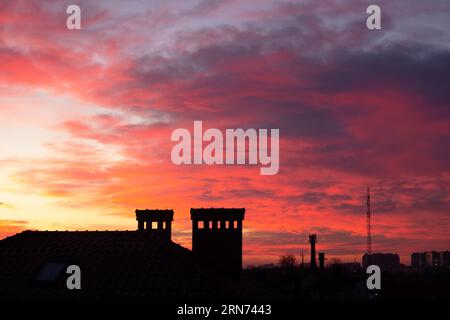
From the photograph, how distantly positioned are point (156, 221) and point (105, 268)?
5673mm

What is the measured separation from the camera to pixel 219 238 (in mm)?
36594

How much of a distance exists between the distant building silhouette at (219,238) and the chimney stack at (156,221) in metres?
2.03

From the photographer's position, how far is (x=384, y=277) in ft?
351

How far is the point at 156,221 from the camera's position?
1501 inches

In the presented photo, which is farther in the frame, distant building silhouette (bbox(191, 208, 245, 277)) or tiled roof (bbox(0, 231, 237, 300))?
distant building silhouette (bbox(191, 208, 245, 277))

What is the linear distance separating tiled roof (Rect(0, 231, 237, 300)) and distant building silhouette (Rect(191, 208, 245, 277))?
1038 millimetres

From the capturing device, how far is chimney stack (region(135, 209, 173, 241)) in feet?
124

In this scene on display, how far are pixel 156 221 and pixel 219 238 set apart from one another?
3911 mm

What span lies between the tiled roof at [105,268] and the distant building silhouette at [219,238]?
1038 mm

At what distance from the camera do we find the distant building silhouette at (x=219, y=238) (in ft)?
118

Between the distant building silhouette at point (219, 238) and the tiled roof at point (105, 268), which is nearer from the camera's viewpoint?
the tiled roof at point (105, 268)

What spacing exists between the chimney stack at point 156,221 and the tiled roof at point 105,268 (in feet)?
2.72

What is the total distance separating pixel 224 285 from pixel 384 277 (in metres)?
80.9
